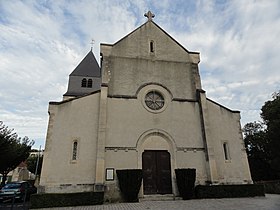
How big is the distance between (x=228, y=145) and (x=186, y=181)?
4216 millimetres

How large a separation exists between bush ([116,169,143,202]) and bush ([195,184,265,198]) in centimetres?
352

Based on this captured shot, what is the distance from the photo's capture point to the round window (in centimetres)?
1425

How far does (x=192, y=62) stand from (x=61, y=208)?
12.9 meters

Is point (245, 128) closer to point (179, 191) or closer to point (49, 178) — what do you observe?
point (179, 191)

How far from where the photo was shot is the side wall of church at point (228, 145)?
13220mm

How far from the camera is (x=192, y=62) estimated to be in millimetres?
16031

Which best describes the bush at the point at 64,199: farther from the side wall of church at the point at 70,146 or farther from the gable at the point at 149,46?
the gable at the point at 149,46

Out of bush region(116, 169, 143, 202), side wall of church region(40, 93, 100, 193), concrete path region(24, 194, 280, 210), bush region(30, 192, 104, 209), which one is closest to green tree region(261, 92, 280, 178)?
concrete path region(24, 194, 280, 210)

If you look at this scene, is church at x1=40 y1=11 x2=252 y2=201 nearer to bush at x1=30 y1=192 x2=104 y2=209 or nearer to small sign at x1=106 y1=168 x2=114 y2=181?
small sign at x1=106 y1=168 x2=114 y2=181

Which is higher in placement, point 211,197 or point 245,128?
point 245,128

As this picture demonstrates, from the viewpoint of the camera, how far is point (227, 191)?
38.5 ft

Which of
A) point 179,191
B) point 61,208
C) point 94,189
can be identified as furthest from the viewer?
point 179,191

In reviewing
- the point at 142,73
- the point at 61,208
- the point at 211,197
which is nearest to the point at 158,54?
the point at 142,73

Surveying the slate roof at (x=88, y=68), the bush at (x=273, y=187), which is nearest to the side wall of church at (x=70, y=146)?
the slate roof at (x=88, y=68)
